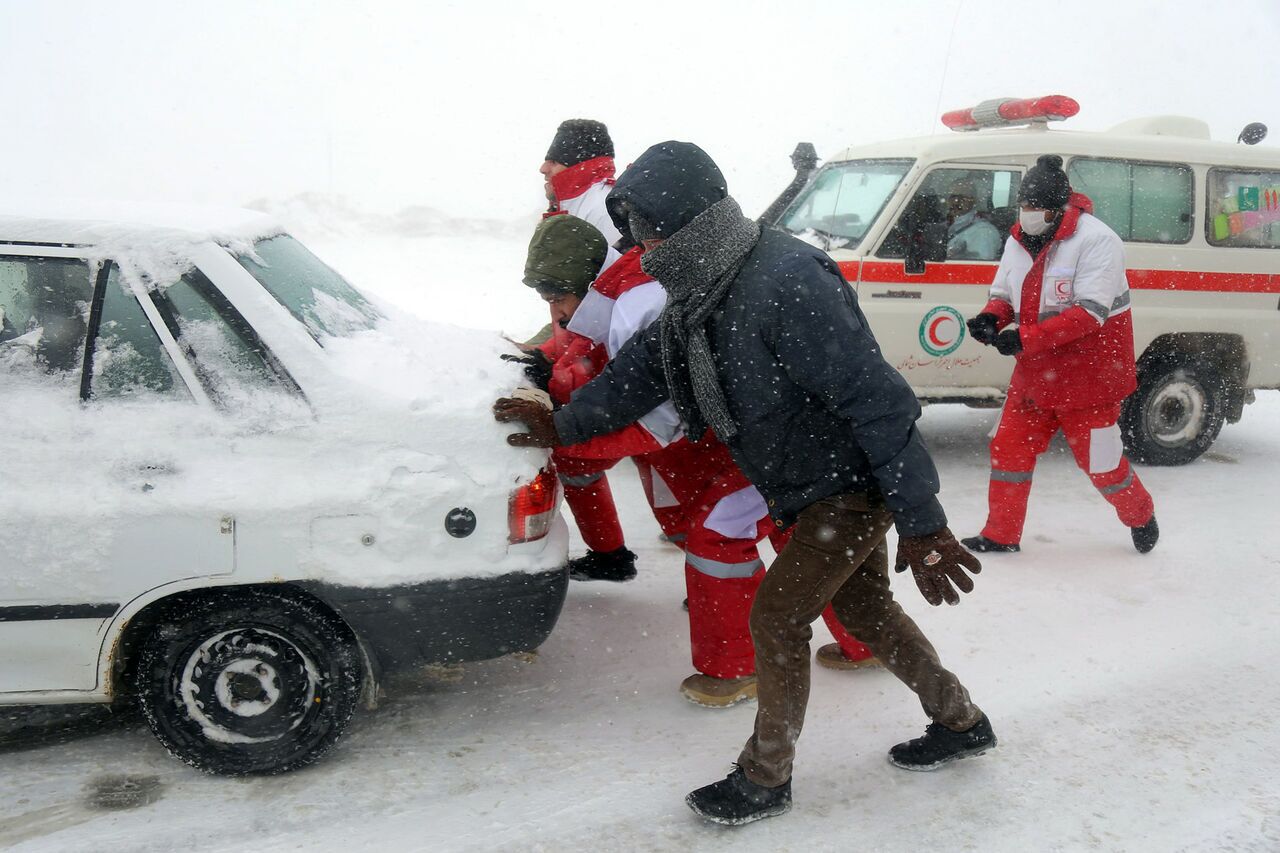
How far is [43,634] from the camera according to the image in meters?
2.87

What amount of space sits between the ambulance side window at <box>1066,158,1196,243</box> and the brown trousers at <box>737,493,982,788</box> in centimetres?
455

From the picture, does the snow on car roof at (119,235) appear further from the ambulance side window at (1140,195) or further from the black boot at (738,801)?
the ambulance side window at (1140,195)

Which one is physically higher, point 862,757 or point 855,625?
point 855,625

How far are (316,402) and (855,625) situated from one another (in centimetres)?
174

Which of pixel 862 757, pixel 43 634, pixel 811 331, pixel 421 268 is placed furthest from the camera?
pixel 421 268

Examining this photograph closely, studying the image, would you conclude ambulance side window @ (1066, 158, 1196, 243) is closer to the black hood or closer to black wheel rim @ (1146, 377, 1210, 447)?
black wheel rim @ (1146, 377, 1210, 447)

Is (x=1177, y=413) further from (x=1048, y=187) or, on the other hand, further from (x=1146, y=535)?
(x=1048, y=187)

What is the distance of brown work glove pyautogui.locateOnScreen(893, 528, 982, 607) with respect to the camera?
2668 mm

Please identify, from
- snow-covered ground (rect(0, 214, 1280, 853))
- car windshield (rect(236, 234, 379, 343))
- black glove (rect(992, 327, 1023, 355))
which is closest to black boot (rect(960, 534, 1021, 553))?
snow-covered ground (rect(0, 214, 1280, 853))

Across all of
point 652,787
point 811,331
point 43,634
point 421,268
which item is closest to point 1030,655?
point 652,787

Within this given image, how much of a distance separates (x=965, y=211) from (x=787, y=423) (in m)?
4.25

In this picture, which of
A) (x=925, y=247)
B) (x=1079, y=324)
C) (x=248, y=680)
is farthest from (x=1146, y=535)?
(x=248, y=680)

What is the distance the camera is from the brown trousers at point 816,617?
9.27ft

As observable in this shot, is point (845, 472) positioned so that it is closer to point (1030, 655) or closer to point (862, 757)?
point (862, 757)
